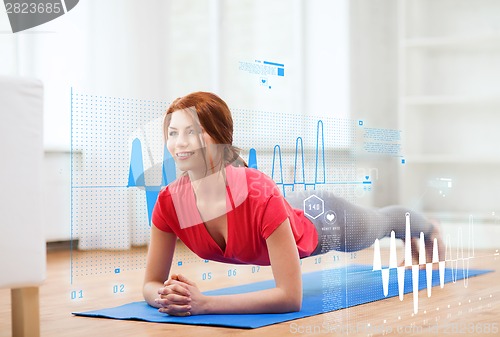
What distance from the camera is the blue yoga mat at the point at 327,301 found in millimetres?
1856

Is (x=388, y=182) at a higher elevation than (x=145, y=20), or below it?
below

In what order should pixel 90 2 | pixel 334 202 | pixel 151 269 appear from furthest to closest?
1. pixel 90 2
2. pixel 334 202
3. pixel 151 269

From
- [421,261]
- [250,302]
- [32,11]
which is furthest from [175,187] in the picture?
[32,11]

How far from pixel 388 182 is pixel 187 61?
7.09 ft

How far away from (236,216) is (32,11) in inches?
84.8

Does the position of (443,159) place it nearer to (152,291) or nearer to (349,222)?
(349,222)

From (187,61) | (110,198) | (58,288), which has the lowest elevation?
(58,288)

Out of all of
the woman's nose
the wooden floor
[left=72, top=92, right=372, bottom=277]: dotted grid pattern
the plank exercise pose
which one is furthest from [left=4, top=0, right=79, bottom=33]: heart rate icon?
the woman's nose

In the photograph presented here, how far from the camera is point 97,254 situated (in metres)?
2.09

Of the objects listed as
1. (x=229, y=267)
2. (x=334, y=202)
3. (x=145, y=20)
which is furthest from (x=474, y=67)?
(x=145, y=20)

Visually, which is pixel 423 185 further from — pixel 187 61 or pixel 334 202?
pixel 187 61

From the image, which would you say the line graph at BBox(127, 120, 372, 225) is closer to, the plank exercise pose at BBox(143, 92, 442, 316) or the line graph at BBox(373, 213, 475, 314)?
the plank exercise pose at BBox(143, 92, 442, 316)

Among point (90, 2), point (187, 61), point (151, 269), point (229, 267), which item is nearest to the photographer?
→ point (151, 269)

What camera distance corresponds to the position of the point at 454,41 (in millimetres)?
2494
